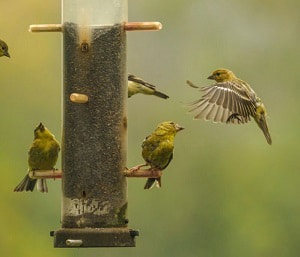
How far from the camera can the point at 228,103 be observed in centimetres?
1788

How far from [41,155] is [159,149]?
1024mm

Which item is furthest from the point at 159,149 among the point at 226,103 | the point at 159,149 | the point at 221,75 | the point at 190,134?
the point at 190,134

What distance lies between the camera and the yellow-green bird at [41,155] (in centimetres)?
1625

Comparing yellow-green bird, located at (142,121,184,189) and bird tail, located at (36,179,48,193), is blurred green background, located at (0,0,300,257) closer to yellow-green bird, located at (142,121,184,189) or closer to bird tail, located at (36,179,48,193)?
bird tail, located at (36,179,48,193)

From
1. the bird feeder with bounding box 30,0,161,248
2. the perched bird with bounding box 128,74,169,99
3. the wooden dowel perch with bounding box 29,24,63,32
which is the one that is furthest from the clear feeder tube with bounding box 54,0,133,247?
the perched bird with bounding box 128,74,169,99

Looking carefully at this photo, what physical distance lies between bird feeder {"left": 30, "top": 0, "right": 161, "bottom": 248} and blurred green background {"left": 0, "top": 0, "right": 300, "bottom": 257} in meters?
13.7

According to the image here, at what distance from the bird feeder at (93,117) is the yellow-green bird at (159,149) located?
0.21m

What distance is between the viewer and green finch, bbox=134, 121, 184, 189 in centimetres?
1609

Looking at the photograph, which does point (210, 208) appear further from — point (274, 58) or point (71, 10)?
point (71, 10)

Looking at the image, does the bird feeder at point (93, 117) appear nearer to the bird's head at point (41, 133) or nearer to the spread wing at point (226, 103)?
the bird's head at point (41, 133)

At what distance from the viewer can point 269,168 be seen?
3388cm

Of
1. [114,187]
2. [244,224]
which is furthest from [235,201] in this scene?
[114,187]

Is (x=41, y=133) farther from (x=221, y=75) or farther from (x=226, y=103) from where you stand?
(x=221, y=75)

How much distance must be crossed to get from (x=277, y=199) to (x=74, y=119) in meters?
17.3
